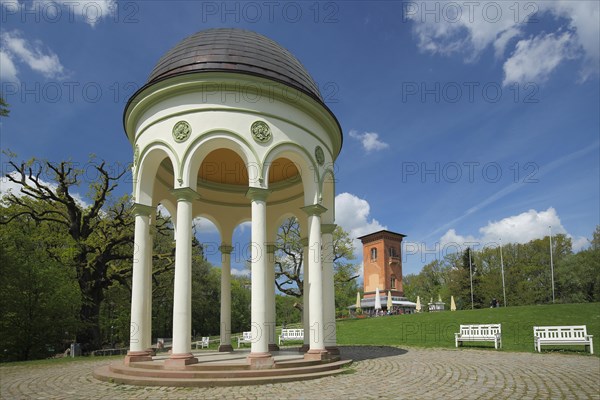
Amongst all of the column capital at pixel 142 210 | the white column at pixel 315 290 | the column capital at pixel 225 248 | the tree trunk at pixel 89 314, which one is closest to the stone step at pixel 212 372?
the white column at pixel 315 290

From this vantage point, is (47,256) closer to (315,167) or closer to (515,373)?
(315,167)

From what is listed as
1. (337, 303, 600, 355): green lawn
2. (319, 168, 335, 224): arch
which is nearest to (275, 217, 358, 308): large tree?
(337, 303, 600, 355): green lawn

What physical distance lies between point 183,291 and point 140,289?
2369 millimetres

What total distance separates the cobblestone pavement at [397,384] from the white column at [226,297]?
473cm

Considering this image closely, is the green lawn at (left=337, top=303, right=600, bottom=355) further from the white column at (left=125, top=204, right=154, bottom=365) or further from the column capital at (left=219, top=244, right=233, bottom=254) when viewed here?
the white column at (left=125, top=204, right=154, bottom=365)

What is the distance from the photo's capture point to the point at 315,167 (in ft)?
45.1

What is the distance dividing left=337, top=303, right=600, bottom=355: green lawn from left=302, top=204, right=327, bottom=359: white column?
9551 millimetres

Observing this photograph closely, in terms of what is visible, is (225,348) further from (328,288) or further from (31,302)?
(31,302)

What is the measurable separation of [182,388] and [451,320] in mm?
25282

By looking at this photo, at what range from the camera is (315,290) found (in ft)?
42.3

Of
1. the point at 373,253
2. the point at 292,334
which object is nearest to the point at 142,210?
the point at 292,334

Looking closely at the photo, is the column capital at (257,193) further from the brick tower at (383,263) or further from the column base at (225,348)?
the brick tower at (383,263)

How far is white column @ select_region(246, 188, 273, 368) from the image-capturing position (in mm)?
11023

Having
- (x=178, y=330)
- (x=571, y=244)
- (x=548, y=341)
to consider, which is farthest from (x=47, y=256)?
(x=571, y=244)
